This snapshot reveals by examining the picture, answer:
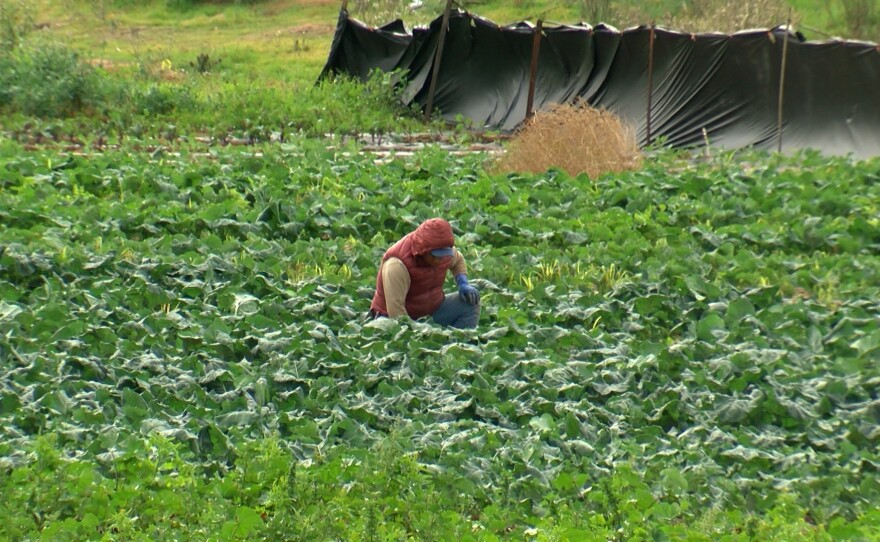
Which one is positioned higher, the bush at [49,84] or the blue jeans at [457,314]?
the blue jeans at [457,314]

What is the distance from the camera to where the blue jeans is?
8.57 metres

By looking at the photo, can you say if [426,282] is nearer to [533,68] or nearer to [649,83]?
[649,83]

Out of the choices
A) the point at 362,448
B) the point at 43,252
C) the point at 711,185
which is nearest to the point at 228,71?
the point at 711,185

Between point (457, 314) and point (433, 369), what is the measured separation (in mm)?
1155

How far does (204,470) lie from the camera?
6.26 meters

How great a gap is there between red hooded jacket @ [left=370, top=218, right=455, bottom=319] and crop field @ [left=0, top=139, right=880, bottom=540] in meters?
0.36

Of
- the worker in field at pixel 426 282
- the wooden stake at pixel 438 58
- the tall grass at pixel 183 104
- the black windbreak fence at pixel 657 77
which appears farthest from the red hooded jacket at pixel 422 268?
the wooden stake at pixel 438 58

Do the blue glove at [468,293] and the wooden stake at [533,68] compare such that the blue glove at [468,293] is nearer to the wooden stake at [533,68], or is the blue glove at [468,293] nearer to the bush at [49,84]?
the wooden stake at [533,68]

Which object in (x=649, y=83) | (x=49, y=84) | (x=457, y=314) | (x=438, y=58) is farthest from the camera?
(x=438, y=58)

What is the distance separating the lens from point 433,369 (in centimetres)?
752

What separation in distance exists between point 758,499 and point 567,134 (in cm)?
871

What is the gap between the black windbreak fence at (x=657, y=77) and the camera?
16.3m

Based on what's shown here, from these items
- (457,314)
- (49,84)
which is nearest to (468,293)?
(457,314)

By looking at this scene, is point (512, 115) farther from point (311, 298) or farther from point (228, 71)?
point (311, 298)
